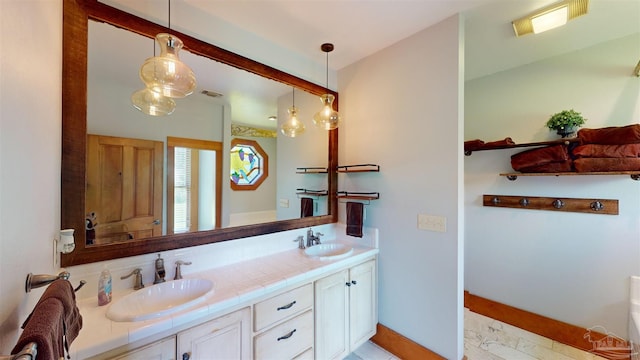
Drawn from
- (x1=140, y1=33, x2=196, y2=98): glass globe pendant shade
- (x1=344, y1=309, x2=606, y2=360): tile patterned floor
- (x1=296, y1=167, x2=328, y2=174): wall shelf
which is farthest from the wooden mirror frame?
(x1=344, y1=309, x2=606, y2=360): tile patterned floor

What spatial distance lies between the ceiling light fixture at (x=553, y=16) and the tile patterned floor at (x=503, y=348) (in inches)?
102

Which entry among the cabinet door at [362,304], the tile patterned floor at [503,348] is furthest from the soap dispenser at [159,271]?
the tile patterned floor at [503,348]

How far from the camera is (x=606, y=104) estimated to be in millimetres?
1968

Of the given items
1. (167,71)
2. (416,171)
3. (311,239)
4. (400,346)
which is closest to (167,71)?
A: (167,71)

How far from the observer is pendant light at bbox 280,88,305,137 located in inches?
86.1

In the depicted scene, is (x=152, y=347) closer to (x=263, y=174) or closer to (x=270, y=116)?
(x=263, y=174)

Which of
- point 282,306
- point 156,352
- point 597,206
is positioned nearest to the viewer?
point 156,352

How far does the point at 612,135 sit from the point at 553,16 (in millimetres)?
1069

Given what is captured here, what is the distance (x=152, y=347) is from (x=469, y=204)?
3058 mm

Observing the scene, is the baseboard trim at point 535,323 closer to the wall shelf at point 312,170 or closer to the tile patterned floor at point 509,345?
the tile patterned floor at point 509,345

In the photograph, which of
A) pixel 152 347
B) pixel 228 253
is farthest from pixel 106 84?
pixel 152 347

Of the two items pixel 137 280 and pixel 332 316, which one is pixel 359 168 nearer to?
pixel 332 316

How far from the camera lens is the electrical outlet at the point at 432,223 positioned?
1771 mm

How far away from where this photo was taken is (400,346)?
199 cm
